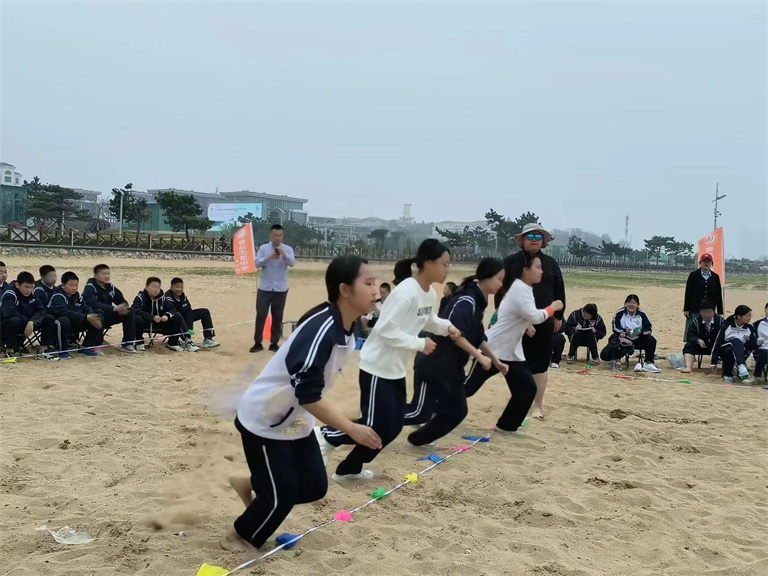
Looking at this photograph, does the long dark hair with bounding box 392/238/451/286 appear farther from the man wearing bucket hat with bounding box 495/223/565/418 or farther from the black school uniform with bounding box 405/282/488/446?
the man wearing bucket hat with bounding box 495/223/565/418

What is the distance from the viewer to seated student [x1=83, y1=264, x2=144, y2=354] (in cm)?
935

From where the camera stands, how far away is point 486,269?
5.51 meters

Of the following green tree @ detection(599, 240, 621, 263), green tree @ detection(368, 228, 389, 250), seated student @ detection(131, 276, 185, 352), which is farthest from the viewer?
green tree @ detection(599, 240, 621, 263)

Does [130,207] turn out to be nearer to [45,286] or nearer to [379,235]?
[45,286]

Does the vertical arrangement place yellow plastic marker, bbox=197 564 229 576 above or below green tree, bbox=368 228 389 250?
below

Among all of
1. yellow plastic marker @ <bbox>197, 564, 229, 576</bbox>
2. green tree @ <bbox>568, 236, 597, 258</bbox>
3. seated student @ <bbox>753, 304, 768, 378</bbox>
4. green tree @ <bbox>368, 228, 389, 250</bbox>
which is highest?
green tree @ <bbox>568, 236, 597, 258</bbox>

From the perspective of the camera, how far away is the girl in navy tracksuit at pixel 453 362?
5.22 metres

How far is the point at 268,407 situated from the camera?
323 cm

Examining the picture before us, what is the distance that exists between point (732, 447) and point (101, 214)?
5951 cm

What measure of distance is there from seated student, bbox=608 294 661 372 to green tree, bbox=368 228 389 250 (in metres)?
6.78

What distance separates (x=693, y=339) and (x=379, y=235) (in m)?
7.44

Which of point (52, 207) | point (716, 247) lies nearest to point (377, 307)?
point (716, 247)

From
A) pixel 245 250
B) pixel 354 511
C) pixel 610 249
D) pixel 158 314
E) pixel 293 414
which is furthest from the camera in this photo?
pixel 610 249

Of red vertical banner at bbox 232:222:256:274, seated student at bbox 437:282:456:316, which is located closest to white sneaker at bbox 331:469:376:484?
seated student at bbox 437:282:456:316
